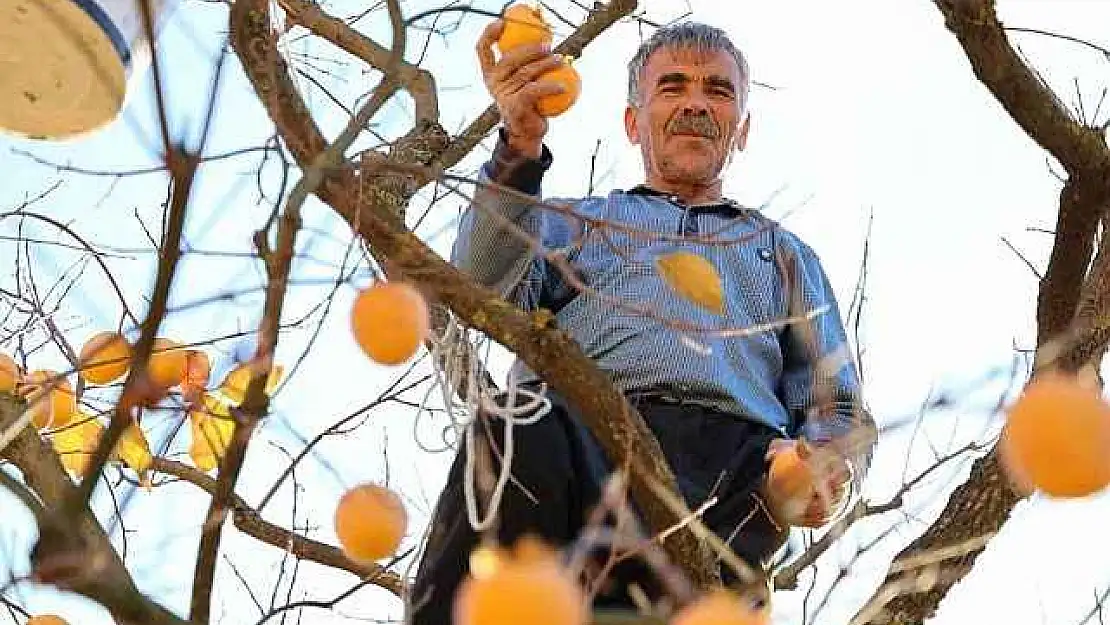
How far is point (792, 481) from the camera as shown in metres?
1.69

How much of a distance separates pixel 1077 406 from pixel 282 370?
0.87 m

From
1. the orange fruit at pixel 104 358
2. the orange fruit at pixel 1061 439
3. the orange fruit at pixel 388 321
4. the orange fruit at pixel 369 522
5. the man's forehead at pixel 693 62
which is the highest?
the man's forehead at pixel 693 62

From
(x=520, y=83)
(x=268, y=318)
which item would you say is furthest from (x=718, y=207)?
(x=268, y=318)

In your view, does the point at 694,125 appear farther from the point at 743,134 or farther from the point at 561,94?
the point at 561,94

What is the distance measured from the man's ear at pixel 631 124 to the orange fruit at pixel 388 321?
1119mm

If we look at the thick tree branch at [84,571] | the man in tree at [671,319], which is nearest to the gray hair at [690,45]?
the man in tree at [671,319]

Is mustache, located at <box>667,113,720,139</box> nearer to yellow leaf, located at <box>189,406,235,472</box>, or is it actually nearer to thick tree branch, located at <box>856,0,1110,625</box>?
thick tree branch, located at <box>856,0,1110,625</box>

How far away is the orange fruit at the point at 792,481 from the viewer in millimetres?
1680

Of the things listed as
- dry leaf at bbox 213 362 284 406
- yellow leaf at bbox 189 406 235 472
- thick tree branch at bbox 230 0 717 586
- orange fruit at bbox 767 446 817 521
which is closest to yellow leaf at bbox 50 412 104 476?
yellow leaf at bbox 189 406 235 472

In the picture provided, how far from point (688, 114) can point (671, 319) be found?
0.51 m

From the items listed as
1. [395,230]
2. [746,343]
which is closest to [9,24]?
[395,230]

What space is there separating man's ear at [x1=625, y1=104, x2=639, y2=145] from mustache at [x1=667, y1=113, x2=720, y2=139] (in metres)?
0.15

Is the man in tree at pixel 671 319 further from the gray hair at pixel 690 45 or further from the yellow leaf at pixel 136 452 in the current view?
the yellow leaf at pixel 136 452

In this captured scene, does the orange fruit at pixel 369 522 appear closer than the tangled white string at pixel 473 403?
Yes
